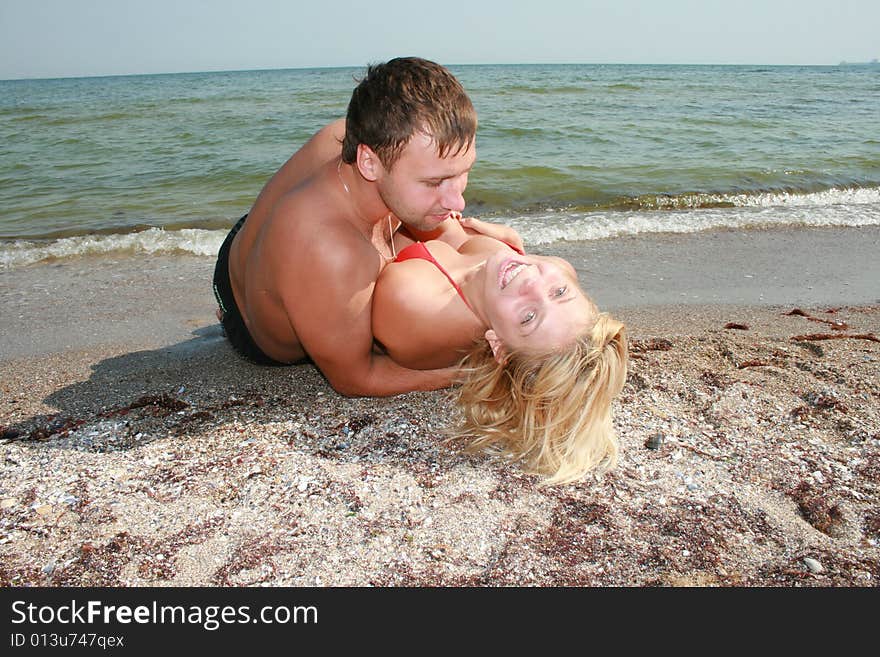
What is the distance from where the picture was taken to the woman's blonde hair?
3162 millimetres

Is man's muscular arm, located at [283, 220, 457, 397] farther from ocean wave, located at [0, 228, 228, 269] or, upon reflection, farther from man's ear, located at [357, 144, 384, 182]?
ocean wave, located at [0, 228, 228, 269]

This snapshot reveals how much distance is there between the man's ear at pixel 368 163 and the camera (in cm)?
315

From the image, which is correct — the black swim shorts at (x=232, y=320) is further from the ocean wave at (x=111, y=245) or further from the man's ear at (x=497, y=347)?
the ocean wave at (x=111, y=245)

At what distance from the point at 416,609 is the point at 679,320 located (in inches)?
138

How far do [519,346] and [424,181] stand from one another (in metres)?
0.91

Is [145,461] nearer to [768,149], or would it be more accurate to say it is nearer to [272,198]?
[272,198]

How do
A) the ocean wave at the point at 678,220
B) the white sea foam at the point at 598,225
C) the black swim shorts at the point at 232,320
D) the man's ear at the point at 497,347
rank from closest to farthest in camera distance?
1. the man's ear at the point at 497,347
2. the black swim shorts at the point at 232,320
3. the white sea foam at the point at 598,225
4. the ocean wave at the point at 678,220

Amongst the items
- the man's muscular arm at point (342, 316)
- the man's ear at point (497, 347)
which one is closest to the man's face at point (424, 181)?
the man's muscular arm at point (342, 316)

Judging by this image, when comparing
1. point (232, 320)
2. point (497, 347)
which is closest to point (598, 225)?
point (497, 347)

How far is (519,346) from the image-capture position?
334 cm

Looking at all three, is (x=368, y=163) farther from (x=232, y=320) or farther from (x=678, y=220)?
(x=678, y=220)

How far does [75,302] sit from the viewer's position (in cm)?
563

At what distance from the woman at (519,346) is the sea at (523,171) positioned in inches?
51.4

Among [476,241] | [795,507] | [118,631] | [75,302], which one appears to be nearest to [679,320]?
[476,241]
